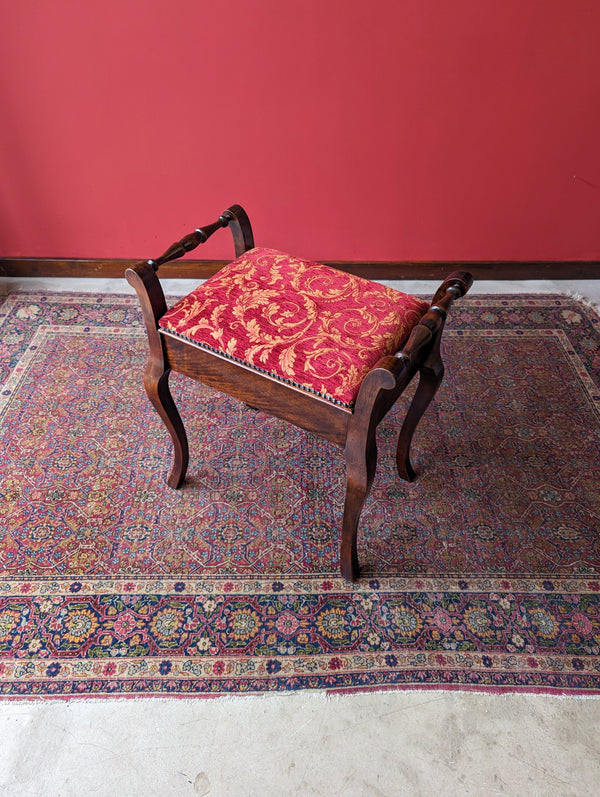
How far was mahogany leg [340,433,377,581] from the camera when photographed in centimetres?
124

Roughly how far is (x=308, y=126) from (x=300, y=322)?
126 cm

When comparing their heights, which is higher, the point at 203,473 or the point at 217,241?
the point at 217,241

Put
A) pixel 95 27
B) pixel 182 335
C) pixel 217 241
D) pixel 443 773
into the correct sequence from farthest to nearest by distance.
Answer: pixel 217 241 → pixel 95 27 → pixel 182 335 → pixel 443 773

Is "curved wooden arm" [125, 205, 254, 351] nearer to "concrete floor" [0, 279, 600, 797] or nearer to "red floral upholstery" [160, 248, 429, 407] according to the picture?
"red floral upholstery" [160, 248, 429, 407]

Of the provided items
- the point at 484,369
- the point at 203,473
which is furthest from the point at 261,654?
the point at 484,369

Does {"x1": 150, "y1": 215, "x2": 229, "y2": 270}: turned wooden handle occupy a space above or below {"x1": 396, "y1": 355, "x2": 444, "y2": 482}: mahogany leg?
above

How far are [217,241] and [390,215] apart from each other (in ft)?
2.60

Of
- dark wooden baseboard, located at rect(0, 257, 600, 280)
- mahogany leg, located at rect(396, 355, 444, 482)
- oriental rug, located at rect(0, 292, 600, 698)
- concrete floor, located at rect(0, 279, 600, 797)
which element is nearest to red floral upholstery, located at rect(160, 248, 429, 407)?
mahogany leg, located at rect(396, 355, 444, 482)

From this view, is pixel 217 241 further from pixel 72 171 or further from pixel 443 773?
pixel 443 773

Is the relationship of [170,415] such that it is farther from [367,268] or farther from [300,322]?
[367,268]

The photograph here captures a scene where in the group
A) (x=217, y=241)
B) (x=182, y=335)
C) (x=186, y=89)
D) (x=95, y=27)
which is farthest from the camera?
(x=217, y=241)

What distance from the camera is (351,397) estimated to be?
1.20 metres

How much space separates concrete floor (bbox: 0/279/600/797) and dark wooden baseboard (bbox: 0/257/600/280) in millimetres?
1833

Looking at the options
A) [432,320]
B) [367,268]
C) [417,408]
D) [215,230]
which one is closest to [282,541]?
[417,408]
